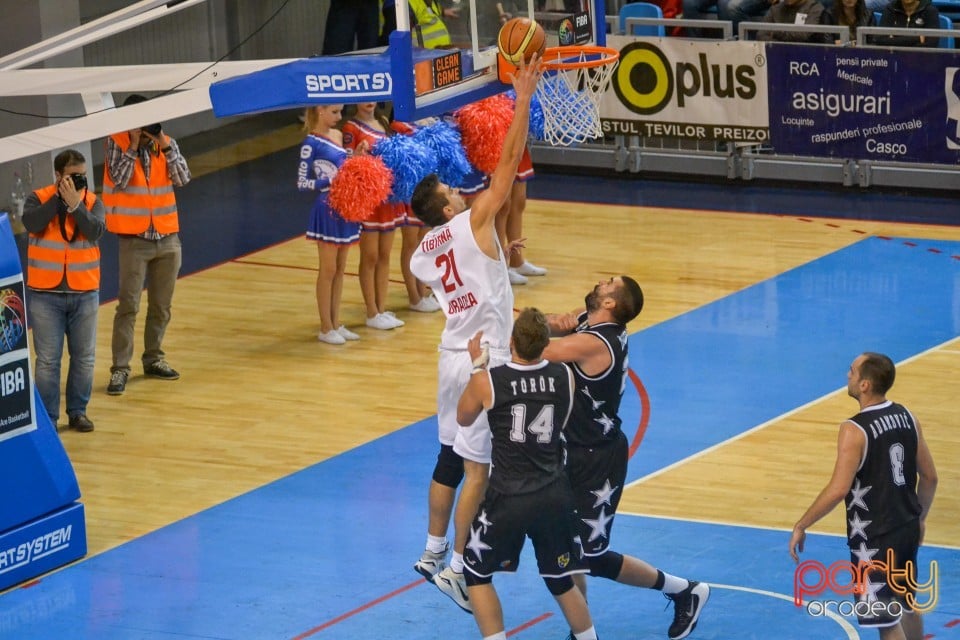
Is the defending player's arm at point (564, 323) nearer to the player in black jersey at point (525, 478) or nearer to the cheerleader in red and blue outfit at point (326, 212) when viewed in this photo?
the player in black jersey at point (525, 478)

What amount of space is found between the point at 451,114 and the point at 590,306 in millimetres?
6370

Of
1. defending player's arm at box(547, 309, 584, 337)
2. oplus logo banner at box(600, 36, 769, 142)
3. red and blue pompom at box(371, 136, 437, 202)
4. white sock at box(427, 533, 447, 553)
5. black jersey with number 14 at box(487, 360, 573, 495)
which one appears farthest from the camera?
oplus logo banner at box(600, 36, 769, 142)

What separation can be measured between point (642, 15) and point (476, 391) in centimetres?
1253

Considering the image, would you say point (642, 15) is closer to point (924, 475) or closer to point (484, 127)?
point (484, 127)

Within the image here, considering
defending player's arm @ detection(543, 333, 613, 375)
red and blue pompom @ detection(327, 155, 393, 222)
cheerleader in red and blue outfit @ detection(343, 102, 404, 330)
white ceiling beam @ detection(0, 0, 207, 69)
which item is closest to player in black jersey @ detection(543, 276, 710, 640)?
defending player's arm @ detection(543, 333, 613, 375)

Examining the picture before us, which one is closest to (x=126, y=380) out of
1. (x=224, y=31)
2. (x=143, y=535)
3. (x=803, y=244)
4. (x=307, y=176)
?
(x=307, y=176)

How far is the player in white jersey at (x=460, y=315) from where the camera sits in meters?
8.61

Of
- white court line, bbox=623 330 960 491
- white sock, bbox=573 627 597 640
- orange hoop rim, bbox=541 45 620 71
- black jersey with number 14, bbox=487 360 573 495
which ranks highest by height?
orange hoop rim, bbox=541 45 620 71

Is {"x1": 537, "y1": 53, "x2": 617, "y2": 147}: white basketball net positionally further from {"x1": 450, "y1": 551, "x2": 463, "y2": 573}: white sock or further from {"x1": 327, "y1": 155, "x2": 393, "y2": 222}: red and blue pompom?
{"x1": 450, "y1": 551, "x2": 463, "y2": 573}: white sock

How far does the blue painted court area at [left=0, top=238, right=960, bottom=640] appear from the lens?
342 inches

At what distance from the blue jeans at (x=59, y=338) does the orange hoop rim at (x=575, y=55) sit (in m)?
3.53

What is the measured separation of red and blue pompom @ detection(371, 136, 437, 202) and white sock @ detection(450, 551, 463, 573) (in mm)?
5321

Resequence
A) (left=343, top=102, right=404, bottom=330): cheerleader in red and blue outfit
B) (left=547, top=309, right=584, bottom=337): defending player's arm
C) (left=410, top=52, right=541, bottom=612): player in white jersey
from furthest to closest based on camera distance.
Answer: (left=343, top=102, right=404, bottom=330): cheerleader in red and blue outfit
(left=410, top=52, right=541, bottom=612): player in white jersey
(left=547, top=309, right=584, bottom=337): defending player's arm

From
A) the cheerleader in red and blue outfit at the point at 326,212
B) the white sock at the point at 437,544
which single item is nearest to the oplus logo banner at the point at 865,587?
the white sock at the point at 437,544
